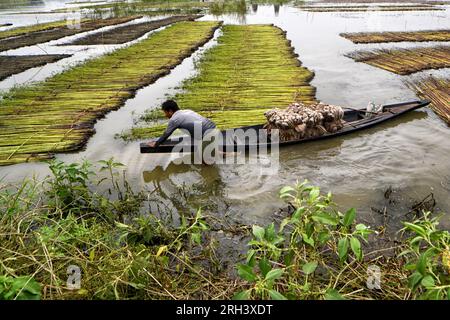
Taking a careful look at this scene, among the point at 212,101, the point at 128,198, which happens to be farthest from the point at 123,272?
the point at 212,101

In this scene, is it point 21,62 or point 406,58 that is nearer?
point 406,58

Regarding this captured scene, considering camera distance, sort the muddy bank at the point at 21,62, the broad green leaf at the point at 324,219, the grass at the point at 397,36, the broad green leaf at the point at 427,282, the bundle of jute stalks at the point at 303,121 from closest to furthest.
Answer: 1. the broad green leaf at the point at 427,282
2. the broad green leaf at the point at 324,219
3. the bundle of jute stalks at the point at 303,121
4. the muddy bank at the point at 21,62
5. the grass at the point at 397,36

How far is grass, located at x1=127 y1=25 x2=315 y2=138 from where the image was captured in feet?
21.1

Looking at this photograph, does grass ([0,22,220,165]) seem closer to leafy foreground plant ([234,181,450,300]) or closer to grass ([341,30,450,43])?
leafy foreground plant ([234,181,450,300])

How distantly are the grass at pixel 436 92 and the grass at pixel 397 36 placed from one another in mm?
5326

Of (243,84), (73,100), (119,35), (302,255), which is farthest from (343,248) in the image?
(119,35)

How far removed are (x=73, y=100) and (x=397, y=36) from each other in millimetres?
12553

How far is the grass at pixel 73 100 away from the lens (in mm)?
5652

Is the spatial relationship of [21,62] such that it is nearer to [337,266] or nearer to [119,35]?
[119,35]

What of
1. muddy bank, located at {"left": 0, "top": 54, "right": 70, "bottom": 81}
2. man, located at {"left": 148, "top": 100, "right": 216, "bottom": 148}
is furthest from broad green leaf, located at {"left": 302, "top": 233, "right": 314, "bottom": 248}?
muddy bank, located at {"left": 0, "top": 54, "right": 70, "bottom": 81}

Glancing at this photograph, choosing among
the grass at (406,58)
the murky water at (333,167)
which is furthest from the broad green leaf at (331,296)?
the grass at (406,58)

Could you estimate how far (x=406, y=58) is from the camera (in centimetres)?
1031

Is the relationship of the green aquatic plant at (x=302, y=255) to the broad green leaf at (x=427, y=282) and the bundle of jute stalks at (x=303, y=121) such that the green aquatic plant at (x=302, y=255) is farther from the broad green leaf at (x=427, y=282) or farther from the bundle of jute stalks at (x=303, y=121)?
the bundle of jute stalks at (x=303, y=121)
